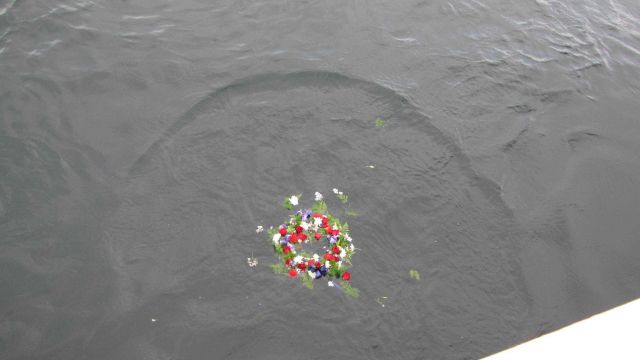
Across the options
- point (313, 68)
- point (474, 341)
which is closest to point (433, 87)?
point (313, 68)

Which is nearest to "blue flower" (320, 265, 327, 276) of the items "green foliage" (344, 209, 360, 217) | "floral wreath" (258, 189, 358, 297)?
"floral wreath" (258, 189, 358, 297)

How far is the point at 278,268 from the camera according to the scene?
6.45 m

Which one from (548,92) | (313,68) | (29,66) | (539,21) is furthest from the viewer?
(539,21)

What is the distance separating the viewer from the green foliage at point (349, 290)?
6.37 m

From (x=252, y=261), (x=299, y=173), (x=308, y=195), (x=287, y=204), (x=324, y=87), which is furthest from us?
(x=324, y=87)

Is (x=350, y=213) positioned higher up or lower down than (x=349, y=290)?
higher up

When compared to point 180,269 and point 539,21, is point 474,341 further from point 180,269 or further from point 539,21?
point 539,21

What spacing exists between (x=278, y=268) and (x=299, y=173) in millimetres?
1596

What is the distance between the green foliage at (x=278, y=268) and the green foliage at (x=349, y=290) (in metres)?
0.77

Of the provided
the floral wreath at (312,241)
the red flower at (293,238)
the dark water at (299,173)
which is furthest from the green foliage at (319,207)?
the red flower at (293,238)

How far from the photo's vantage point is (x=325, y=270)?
6.42 meters

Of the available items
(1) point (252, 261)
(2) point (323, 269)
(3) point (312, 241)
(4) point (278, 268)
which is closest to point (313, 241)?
(3) point (312, 241)

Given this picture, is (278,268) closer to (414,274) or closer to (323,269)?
(323,269)

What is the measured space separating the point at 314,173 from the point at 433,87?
2.96 metres
